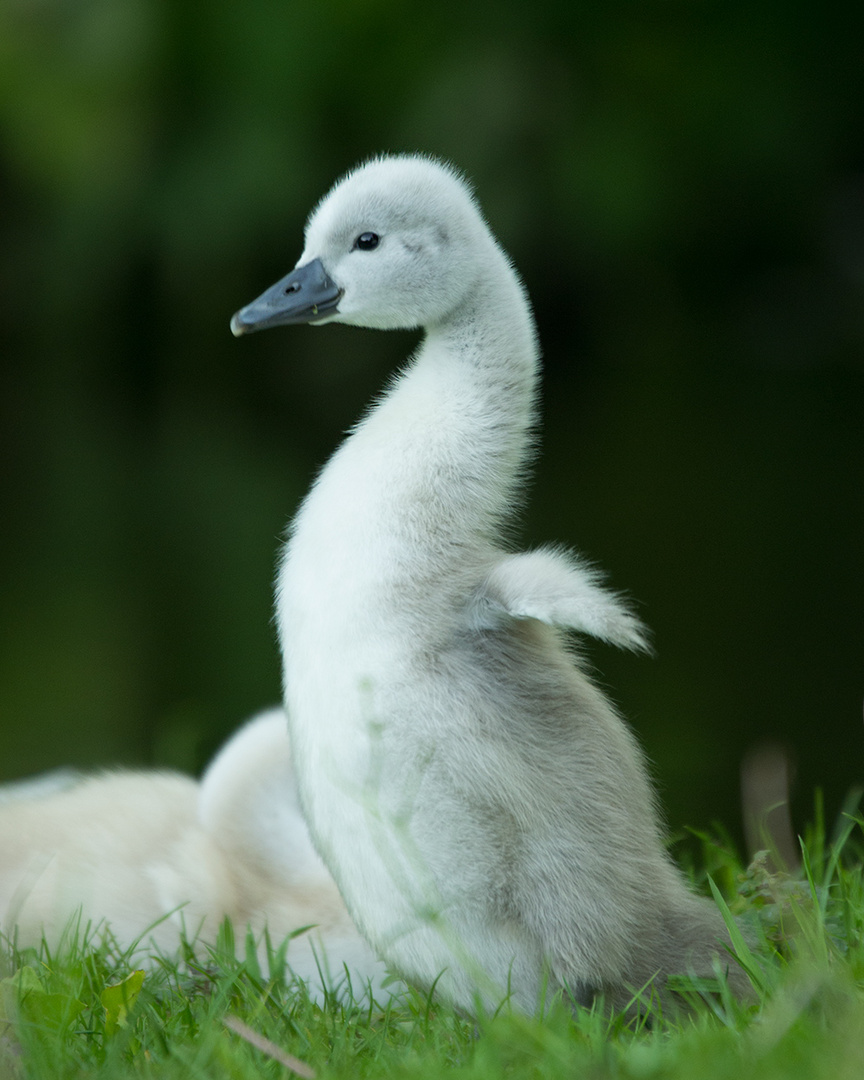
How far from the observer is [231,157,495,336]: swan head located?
3037 millimetres

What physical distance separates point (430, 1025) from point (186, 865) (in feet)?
3.26

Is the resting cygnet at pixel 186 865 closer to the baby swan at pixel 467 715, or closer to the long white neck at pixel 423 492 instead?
the baby swan at pixel 467 715

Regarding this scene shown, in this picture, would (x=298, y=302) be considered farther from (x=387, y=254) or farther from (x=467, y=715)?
(x=467, y=715)

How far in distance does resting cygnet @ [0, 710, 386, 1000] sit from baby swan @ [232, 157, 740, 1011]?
0.53 meters

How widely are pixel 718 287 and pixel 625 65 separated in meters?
4.80

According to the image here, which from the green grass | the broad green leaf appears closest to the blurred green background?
the green grass

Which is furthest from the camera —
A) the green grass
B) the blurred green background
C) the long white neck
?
the blurred green background

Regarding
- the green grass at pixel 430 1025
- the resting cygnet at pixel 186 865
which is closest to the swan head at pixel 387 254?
the resting cygnet at pixel 186 865

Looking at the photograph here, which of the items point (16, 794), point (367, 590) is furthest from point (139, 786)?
point (367, 590)

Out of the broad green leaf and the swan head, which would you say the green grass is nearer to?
the broad green leaf

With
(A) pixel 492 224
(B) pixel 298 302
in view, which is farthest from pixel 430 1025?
(A) pixel 492 224

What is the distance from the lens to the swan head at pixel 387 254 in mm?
3037

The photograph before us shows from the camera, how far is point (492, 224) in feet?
62.2

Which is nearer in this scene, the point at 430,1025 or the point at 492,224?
the point at 430,1025
